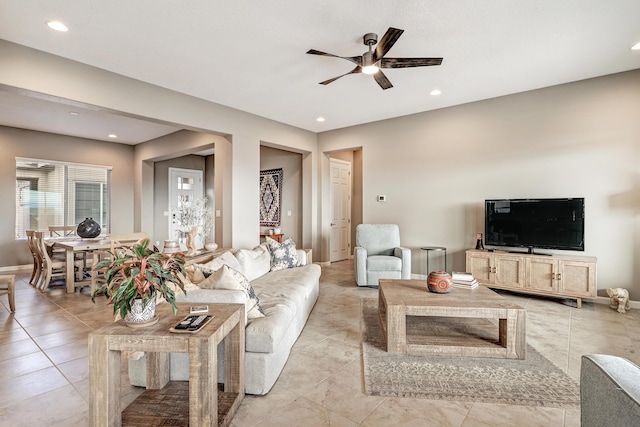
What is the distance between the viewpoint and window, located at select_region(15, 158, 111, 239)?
21.0 ft

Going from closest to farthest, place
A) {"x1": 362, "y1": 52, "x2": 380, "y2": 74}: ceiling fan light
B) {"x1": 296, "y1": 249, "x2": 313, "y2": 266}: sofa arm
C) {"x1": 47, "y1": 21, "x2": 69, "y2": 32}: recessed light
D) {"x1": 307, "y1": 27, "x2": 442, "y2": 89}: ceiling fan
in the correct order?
{"x1": 47, "y1": 21, "x2": 69, "y2": 32}: recessed light → {"x1": 307, "y1": 27, "x2": 442, "y2": 89}: ceiling fan → {"x1": 362, "y1": 52, "x2": 380, "y2": 74}: ceiling fan light → {"x1": 296, "y1": 249, "x2": 313, "y2": 266}: sofa arm

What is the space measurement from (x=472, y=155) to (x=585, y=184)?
149cm

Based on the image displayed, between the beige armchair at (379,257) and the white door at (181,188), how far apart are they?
5383 mm

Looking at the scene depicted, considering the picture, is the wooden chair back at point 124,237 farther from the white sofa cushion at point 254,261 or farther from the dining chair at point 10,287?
the white sofa cushion at point 254,261

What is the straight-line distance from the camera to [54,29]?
2859 mm

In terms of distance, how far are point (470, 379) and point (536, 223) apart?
297 centimetres

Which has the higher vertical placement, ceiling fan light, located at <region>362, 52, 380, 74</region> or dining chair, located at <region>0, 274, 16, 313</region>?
ceiling fan light, located at <region>362, 52, 380, 74</region>

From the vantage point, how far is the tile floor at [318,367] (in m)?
1.81

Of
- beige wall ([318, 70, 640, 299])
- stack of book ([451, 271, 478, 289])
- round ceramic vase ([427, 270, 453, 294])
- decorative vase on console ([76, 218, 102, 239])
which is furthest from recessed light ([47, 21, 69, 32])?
beige wall ([318, 70, 640, 299])

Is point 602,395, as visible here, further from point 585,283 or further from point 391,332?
point 585,283

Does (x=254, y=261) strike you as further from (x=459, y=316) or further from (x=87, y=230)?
(x=87, y=230)

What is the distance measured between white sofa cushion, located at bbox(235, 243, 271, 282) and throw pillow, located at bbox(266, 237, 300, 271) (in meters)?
0.07

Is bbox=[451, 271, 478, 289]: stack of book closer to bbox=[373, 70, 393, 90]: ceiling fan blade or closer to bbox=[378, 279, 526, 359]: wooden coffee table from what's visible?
bbox=[378, 279, 526, 359]: wooden coffee table

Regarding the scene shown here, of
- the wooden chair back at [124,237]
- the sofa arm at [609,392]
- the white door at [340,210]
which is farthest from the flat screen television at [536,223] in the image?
the wooden chair back at [124,237]
